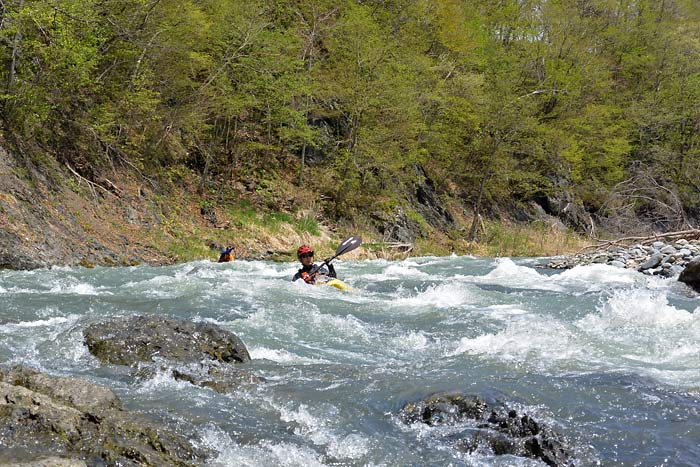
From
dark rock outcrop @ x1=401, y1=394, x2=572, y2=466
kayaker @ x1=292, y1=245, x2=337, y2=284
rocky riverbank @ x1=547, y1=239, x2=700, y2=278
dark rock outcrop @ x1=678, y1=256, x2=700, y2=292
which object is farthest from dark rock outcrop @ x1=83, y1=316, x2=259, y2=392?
rocky riverbank @ x1=547, y1=239, x2=700, y2=278

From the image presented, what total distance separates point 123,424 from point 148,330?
214 centimetres

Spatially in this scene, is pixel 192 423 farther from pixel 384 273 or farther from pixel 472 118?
pixel 472 118

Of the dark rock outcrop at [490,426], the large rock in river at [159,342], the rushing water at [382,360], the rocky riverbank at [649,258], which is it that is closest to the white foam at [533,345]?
the rushing water at [382,360]

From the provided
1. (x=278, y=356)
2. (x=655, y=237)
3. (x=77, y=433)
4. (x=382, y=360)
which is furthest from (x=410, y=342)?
(x=655, y=237)

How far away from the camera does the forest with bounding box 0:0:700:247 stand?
13.9 metres

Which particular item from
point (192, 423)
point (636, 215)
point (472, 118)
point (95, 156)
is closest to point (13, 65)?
point (95, 156)

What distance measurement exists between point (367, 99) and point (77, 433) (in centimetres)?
1826

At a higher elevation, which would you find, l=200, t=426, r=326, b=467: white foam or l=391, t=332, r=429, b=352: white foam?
l=200, t=426, r=326, b=467: white foam

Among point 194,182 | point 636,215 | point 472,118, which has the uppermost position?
point 472,118

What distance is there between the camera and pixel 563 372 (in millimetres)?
5168

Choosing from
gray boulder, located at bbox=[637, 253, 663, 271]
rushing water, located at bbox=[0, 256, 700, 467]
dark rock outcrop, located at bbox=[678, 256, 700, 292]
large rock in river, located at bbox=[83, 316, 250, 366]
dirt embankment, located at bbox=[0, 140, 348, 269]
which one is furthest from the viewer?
gray boulder, located at bbox=[637, 253, 663, 271]

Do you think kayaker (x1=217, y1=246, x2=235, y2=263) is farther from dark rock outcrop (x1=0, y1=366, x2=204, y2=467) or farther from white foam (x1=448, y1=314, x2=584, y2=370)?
dark rock outcrop (x1=0, y1=366, x2=204, y2=467)

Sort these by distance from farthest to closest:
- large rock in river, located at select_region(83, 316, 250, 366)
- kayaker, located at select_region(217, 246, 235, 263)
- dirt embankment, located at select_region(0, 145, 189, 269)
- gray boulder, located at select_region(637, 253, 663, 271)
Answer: gray boulder, located at select_region(637, 253, 663, 271) → kayaker, located at select_region(217, 246, 235, 263) → dirt embankment, located at select_region(0, 145, 189, 269) → large rock in river, located at select_region(83, 316, 250, 366)

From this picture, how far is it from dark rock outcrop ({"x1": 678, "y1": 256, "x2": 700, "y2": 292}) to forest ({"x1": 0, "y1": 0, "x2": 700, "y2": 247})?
9876 mm
